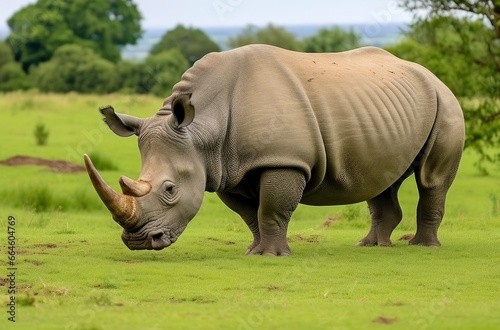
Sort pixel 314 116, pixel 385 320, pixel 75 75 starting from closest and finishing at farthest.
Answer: pixel 385 320 → pixel 314 116 → pixel 75 75

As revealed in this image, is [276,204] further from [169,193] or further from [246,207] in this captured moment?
[169,193]

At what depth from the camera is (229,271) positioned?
10336mm

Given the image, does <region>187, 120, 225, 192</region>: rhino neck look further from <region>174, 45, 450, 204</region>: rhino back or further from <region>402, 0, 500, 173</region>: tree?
<region>402, 0, 500, 173</region>: tree

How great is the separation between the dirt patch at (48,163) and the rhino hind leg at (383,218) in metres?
9.89

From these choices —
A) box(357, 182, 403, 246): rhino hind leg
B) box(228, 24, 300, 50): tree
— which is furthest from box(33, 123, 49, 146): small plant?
box(228, 24, 300, 50): tree

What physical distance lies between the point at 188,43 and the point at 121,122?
196 feet

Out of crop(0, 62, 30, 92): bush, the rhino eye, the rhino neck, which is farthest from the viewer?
crop(0, 62, 30, 92): bush

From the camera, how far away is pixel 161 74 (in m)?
49.5

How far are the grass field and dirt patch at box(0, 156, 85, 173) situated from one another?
414 centimetres

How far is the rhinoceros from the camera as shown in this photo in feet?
35.3

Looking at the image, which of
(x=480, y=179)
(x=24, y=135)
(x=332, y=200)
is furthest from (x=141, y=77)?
(x=332, y=200)

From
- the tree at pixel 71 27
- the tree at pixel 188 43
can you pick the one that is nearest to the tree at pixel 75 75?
the tree at pixel 71 27

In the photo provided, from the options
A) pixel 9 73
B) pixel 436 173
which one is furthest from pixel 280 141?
pixel 9 73

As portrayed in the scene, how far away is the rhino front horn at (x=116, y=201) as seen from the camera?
10094mm
